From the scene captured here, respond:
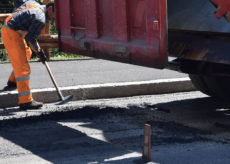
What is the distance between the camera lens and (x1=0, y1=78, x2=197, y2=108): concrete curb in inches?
257

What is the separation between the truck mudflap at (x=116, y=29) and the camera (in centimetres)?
430

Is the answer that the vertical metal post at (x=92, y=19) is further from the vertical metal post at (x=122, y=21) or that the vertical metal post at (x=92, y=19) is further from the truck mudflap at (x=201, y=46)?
the truck mudflap at (x=201, y=46)

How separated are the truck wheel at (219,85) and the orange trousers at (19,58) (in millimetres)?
2770

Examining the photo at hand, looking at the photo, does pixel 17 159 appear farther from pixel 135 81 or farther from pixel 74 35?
pixel 135 81

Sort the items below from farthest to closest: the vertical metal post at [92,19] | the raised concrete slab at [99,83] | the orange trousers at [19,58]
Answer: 1. the raised concrete slab at [99,83]
2. the orange trousers at [19,58]
3. the vertical metal post at [92,19]

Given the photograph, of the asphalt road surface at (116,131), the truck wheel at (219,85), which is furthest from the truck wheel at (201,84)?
the asphalt road surface at (116,131)

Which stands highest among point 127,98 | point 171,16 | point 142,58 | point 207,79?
point 171,16

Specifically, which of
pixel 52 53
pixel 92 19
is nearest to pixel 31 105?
pixel 92 19

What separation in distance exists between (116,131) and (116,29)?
1.24m

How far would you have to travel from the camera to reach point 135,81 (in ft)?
24.3

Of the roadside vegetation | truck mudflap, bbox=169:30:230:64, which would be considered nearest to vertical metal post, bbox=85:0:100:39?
truck mudflap, bbox=169:30:230:64

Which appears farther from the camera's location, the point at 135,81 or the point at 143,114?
the point at 135,81

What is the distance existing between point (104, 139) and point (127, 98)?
7.89 ft

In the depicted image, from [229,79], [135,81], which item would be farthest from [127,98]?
[229,79]
